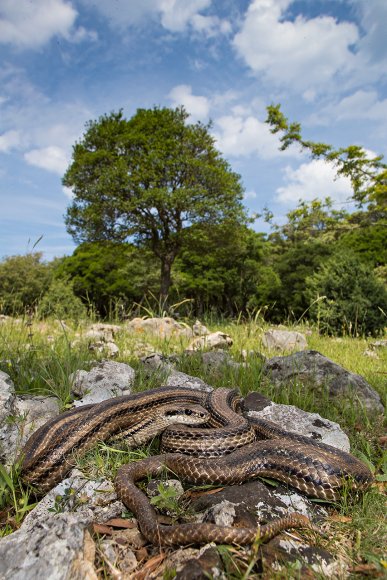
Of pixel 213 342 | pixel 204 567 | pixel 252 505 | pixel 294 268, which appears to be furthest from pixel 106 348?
pixel 294 268

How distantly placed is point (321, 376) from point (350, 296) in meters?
12.5

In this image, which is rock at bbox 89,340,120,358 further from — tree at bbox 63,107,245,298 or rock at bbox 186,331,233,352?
tree at bbox 63,107,245,298

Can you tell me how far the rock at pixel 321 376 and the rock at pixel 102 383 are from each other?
2172 mm

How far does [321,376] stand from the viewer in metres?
5.93

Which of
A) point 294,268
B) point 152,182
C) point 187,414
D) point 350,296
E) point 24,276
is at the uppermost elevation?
point 152,182

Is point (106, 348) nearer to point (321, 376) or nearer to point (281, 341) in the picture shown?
point (321, 376)

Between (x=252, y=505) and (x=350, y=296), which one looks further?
(x=350, y=296)

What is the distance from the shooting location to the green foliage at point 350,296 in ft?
54.0

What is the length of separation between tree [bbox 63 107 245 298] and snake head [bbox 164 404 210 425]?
21389 mm

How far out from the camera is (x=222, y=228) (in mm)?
27016

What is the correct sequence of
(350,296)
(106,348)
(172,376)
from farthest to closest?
(350,296) → (106,348) → (172,376)

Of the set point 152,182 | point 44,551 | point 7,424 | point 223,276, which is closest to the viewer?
point 44,551

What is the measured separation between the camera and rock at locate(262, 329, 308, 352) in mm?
8999

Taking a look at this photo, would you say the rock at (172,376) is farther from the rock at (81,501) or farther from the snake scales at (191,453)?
the rock at (81,501)
